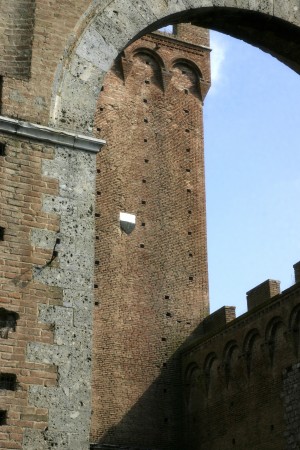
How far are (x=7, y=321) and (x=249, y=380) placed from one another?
15.0 metres

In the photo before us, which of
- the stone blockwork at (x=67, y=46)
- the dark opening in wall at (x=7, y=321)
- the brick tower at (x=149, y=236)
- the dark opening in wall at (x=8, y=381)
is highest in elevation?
the brick tower at (x=149, y=236)

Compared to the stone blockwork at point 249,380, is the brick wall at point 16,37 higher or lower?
lower

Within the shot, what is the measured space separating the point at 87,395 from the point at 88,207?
129 centimetres

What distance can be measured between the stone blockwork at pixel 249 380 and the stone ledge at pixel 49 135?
42.3 ft

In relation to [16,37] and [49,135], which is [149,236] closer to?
[16,37]

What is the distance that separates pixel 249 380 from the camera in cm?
1955

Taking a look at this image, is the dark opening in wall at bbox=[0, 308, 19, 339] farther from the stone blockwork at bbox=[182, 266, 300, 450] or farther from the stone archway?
the stone blockwork at bbox=[182, 266, 300, 450]

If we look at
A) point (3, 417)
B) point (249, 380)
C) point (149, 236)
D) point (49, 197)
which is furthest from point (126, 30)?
point (149, 236)

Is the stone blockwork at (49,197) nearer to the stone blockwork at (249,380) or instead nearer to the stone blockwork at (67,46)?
the stone blockwork at (67,46)

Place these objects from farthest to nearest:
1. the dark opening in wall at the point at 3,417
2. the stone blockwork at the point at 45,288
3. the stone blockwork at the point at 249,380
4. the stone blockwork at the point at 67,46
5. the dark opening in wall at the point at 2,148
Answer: the stone blockwork at the point at 249,380 < the stone blockwork at the point at 67,46 < the dark opening in wall at the point at 2,148 < the stone blockwork at the point at 45,288 < the dark opening in wall at the point at 3,417

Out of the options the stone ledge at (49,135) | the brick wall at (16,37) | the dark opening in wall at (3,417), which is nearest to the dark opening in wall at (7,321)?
the dark opening in wall at (3,417)

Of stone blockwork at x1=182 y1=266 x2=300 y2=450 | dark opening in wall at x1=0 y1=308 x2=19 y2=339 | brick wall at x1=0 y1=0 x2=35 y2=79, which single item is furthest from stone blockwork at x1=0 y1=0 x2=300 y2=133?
stone blockwork at x1=182 y1=266 x2=300 y2=450

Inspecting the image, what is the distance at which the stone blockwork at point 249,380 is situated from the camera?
59.5ft

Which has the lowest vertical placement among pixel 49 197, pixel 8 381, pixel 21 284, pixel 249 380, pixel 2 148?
pixel 8 381
